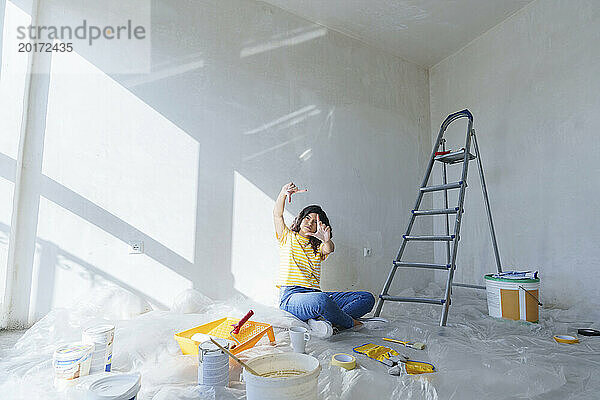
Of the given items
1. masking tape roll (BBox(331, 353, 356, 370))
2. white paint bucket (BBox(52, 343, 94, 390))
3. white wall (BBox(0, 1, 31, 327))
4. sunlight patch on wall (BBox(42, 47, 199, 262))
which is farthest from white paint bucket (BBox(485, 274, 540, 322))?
white wall (BBox(0, 1, 31, 327))

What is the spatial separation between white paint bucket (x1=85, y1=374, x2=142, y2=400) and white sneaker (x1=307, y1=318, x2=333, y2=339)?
41.7 inches

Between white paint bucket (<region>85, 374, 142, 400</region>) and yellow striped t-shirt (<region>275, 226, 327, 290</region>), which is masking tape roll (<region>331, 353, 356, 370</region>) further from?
yellow striped t-shirt (<region>275, 226, 327, 290</region>)

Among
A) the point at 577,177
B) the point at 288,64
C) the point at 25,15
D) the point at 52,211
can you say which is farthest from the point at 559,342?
the point at 25,15

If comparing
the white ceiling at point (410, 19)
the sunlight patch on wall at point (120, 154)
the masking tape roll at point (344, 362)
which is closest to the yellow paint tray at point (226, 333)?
the masking tape roll at point (344, 362)

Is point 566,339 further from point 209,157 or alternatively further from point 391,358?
point 209,157

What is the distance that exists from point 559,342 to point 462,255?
1498 millimetres

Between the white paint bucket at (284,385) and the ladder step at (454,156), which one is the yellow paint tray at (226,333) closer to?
the white paint bucket at (284,385)

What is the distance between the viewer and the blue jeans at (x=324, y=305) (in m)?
1.87

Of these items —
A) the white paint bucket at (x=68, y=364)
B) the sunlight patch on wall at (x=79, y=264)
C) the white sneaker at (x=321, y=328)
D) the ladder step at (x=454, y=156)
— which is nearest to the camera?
the white paint bucket at (x=68, y=364)

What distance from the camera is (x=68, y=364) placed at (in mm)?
1117

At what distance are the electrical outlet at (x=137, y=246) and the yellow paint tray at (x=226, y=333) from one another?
31.7 inches

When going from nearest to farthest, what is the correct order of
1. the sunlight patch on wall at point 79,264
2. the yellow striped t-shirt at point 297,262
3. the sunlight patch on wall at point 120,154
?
the sunlight patch on wall at point 79,264 < the sunlight patch on wall at point 120,154 < the yellow striped t-shirt at point 297,262

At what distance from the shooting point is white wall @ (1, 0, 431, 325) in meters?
2.10

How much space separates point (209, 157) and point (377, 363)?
172 centimetres
